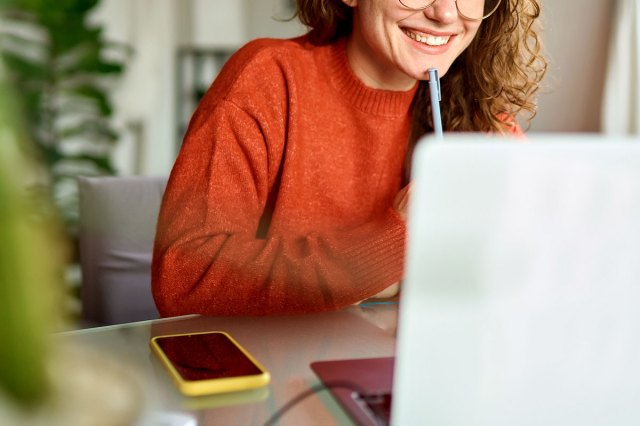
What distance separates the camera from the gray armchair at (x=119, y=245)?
1.30 metres

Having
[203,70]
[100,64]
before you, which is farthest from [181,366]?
[203,70]

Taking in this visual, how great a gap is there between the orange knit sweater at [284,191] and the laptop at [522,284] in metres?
0.54

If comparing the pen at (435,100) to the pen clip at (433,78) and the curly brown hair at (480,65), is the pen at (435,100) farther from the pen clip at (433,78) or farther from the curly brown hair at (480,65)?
the curly brown hair at (480,65)

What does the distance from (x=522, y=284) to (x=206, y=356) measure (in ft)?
1.32

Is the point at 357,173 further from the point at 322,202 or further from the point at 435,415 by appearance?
the point at 435,415

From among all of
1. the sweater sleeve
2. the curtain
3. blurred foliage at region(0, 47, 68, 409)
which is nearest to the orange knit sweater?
the sweater sleeve

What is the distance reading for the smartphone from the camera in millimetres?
617

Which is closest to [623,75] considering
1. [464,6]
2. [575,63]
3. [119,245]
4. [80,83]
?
[575,63]

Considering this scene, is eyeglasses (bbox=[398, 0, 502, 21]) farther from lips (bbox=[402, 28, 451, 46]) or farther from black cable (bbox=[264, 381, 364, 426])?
black cable (bbox=[264, 381, 364, 426])

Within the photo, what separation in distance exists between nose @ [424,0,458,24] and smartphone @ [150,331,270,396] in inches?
23.7

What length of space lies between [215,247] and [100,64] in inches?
83.2

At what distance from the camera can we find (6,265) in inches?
6.3

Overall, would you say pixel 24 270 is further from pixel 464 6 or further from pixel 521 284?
pixel 464 6

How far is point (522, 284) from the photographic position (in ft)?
1.16
